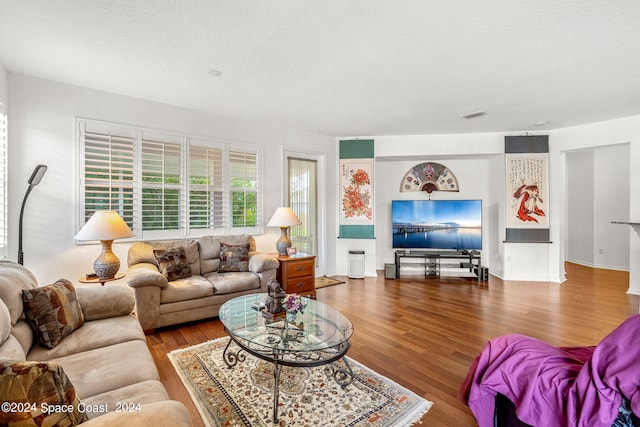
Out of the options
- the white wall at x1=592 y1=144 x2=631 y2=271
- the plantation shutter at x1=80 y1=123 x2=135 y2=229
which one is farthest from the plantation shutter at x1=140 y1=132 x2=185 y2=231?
the white wall at x1=592 y1=144 x2=631 y2=271

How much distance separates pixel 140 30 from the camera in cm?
228

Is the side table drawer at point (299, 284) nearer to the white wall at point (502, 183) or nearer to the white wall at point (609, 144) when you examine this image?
the white wall at point (502, 183)

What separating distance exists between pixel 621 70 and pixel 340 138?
3793 mm

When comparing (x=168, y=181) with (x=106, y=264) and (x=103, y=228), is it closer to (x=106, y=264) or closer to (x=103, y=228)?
(x=103, y=228)

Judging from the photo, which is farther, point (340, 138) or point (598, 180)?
point (598, 180)

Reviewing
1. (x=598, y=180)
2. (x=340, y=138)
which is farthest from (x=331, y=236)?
(x=598, y=180)

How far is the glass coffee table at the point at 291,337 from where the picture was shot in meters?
1.84

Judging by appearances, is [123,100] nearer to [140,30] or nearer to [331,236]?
[140,30]

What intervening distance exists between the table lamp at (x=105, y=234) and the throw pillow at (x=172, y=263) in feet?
1.41

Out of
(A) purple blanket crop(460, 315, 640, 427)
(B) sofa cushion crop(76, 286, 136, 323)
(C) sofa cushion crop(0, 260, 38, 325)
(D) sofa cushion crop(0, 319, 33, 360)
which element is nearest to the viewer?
(A) purple blanket crop(460, 315, 640, 427)

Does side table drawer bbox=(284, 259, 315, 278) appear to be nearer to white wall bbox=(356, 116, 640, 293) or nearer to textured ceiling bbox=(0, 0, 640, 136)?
textured ceiling bbox=(0, 0, 640, 136)

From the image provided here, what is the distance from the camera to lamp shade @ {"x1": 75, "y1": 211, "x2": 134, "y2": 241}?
287cm

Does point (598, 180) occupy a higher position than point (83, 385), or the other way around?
point (598, 180)

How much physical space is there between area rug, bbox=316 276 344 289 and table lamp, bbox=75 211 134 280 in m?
2.86
